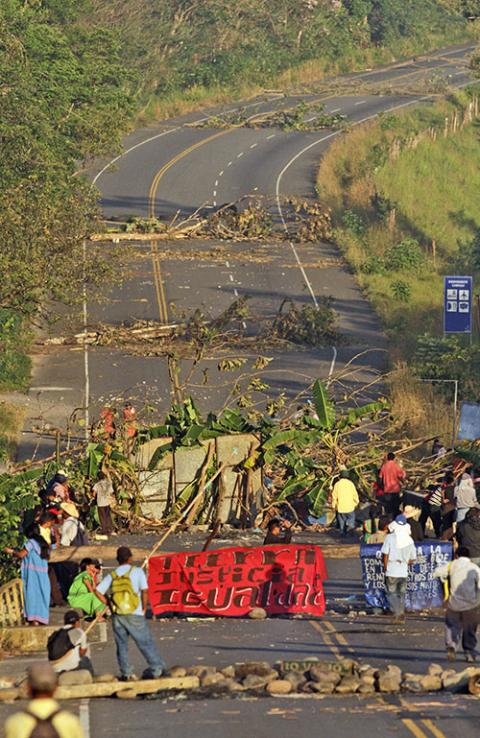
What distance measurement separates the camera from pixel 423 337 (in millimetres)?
50312

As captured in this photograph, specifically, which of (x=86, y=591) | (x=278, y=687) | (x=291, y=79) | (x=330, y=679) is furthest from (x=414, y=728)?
(x=291, y=79)

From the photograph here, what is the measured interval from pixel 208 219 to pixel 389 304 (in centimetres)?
1113

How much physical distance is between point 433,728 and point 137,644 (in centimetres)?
377

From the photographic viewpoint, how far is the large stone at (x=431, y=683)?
20.0 metres

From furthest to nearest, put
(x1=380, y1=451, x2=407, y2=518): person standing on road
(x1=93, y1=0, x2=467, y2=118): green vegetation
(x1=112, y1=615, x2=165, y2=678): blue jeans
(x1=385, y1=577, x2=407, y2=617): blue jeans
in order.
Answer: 1. (x1=93, y1=0, x2=467, y2=118): green vegetation
2. (x1=380, y1=451, x2=407, y2=518): person standing on road
3. (x1=385, y1=577, x2=407, y2=617): blue jeans
4. (x1=112, y1=615, x2=165, y2=678): blue jeans

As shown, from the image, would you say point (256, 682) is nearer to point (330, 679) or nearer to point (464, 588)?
point (330, 679)

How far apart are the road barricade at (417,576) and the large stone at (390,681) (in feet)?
16.4

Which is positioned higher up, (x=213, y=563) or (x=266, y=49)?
(x=266, y=49)

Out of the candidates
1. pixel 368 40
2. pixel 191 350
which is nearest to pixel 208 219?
pixel 191 350

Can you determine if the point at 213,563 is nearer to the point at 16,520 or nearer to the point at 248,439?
the point at 16,520

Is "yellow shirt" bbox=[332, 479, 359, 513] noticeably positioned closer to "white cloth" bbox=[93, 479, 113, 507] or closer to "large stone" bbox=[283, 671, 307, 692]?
"white cloth" bbox=[93, 479, 113, 507]

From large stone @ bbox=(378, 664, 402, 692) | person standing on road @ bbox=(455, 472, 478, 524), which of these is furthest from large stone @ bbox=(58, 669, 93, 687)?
person standing on road @ bbox=(455, 472, 478, 524)

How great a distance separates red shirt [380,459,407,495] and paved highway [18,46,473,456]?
12.2 meters

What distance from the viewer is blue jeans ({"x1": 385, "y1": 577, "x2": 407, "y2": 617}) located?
24.3m
